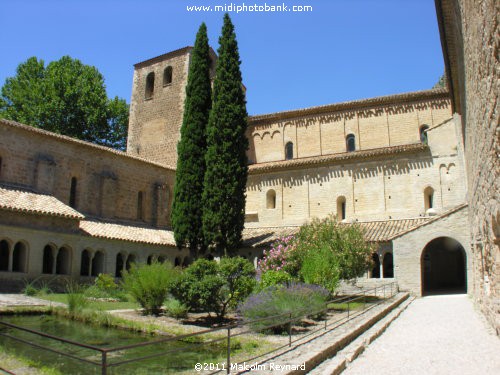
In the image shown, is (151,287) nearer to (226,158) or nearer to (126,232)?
(226,158)

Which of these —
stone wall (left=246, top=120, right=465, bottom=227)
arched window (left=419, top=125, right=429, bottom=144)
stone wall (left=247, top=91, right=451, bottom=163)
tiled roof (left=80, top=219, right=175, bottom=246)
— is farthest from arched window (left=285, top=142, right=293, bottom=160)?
tiled roof (left=80, top=219, right=175, bottom=246)

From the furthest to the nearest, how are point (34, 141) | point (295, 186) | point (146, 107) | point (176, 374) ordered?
point (146, 107) < point (295, 186) < point (34, 141) < point (176, 374)

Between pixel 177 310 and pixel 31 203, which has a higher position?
pixel 31 203

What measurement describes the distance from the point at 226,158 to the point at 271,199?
762 centimetres

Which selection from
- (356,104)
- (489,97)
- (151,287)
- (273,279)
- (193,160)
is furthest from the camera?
(356,104)

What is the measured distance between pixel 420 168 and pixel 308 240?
1031cm

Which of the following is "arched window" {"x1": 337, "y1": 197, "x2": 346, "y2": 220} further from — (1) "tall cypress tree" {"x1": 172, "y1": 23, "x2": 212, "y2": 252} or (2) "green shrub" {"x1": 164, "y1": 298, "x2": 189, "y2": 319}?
(2) "green shrub" {"x1": 164, "y1": 298, "x2": 189, "y2": 319}

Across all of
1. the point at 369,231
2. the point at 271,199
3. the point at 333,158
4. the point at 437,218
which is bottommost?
the point at 369,231

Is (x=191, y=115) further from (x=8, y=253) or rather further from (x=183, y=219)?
(x=8, y=253)

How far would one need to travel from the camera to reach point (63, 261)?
2034cm

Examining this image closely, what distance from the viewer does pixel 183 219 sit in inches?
886

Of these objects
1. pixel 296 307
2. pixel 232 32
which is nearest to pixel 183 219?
pixel 232 32

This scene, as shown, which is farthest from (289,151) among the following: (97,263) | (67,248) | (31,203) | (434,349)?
(434,349)

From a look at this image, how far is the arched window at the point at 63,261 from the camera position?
20.1 m
